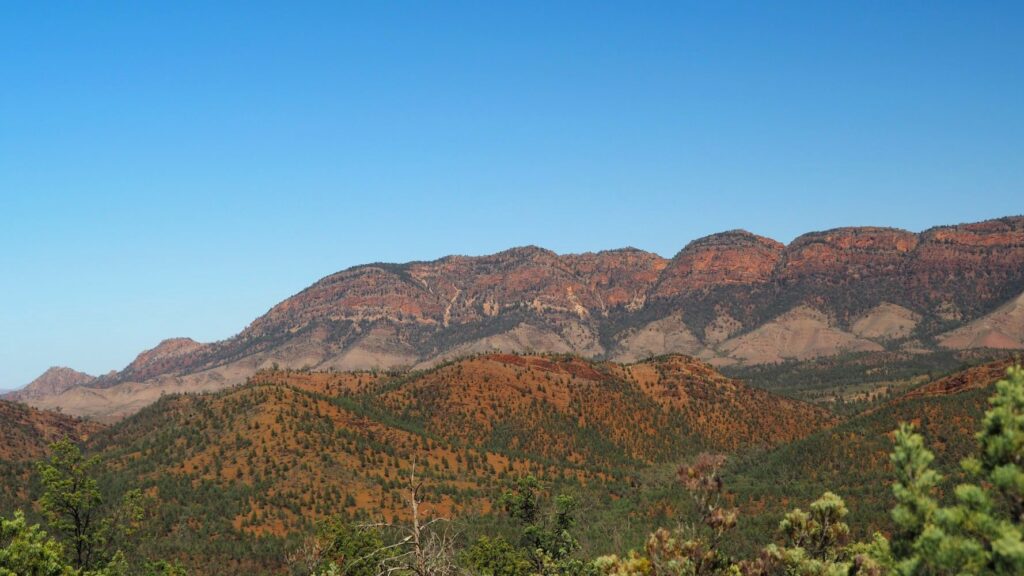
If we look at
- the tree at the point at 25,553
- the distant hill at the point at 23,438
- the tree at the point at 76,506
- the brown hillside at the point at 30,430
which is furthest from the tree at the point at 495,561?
the brown hillside at the point at 30,430

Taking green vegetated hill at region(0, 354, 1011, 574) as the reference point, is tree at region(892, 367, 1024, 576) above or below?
above

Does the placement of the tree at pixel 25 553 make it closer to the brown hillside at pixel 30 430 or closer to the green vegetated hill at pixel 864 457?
the green vegetated hill at pixel 864 457

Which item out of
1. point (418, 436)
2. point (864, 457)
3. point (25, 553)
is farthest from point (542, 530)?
point (864, 457)

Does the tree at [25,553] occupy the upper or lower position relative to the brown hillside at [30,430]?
lower

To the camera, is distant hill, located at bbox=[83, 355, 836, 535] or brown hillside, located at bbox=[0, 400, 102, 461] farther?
brown hillside, located at bbox=[0, 400, 102, 461]

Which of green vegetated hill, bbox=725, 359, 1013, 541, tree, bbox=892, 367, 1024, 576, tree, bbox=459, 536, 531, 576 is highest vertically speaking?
tree, bbox=892, 367, 1024, 576

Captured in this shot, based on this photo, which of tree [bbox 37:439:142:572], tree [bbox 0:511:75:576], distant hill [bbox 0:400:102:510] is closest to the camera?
tree [bbox 0:511:75:576]

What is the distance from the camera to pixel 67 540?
29.2 m

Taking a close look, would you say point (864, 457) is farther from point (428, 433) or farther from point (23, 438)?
point (23, 438)

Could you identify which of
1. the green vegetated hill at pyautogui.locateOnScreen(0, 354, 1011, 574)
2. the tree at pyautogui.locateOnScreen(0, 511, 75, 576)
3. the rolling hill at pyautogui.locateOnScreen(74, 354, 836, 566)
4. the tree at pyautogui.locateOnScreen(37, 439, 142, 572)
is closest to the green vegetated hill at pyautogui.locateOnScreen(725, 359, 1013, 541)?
the green vegetated hill at pyautogui.locateOnScreen(0, 354, 1011, 574)

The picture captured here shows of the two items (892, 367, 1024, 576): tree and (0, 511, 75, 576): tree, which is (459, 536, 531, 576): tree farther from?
(892, 367, 1024, 576): tree

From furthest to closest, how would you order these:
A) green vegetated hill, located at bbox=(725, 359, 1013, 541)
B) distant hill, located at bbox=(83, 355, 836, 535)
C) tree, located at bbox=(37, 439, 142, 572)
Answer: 1. distant hill, located at bbox=(83, 355, 836, 535)
2. green vegetated hill, located at bbox=(725, 359, 1013, 541)
3. tree, located at bbox=(37, 439, 142, 572)

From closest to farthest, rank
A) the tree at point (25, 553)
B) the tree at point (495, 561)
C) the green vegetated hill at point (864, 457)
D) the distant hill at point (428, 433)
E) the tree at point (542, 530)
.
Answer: the tree at point (25, 553) → the tree at point (495, 561) → the tree at point (542, 530) → the green vegetated hill at point (864, 457) → the distant hill at point (428, 433)

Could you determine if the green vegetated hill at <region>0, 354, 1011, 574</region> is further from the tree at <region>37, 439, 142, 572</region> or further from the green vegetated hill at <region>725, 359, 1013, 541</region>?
the tree at <region>37, 439, 142, 572</region>
